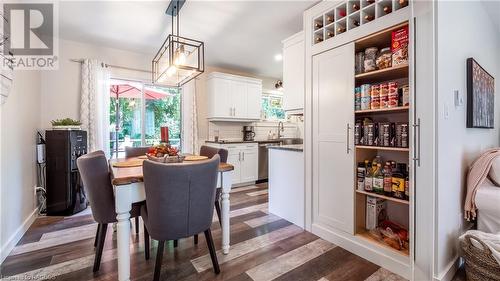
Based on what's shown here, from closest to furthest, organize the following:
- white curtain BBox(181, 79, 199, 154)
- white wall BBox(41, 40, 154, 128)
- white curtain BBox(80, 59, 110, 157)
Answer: white wall BBox(41, 40, 154, 128) → white curtain BBox(80, 59, 110, 157) → white curtain BBox(181, 79, 199, 154)

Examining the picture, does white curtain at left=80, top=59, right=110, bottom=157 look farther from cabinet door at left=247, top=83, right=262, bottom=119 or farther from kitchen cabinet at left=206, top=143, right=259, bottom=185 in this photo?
cabinet door at left=247, top=83, right=262, bottom=119

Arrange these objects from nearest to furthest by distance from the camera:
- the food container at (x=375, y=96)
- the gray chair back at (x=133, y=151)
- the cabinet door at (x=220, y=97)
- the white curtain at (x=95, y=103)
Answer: the food container at (x=375, y=96) → the gray chair back at (x=133, y=151) → the white curtain at (x=95, y=103) → the cabinet door at (x=220, y=97)

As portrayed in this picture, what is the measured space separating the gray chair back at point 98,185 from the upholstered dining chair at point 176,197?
0.36m

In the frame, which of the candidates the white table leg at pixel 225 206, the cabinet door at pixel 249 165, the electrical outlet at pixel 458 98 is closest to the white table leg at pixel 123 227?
the white table leg at pixel 225 206

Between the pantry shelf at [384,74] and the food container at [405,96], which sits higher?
the pantry shelf at [384,74]

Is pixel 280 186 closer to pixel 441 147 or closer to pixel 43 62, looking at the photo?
pixel 441 147

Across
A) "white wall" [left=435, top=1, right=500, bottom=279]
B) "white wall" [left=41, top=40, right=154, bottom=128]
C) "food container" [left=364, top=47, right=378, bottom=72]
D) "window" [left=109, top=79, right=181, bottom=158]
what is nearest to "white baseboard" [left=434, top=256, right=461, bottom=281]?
"white wall" [left=435, top=1, right=500, bottom=279]

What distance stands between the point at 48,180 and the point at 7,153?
103 cm

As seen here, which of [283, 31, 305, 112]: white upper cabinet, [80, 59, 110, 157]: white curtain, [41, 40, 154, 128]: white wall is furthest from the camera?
[80, 59, 110, 157]: white curtain

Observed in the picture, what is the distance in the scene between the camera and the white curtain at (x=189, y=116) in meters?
4.48

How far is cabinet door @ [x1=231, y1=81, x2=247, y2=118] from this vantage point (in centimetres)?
481

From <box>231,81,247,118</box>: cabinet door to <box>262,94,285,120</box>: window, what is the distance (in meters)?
0.86

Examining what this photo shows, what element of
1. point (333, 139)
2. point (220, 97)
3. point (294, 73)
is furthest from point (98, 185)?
point (220, 97)

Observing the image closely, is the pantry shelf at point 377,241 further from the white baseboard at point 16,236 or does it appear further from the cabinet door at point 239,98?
the cabinet door at point 239,98
